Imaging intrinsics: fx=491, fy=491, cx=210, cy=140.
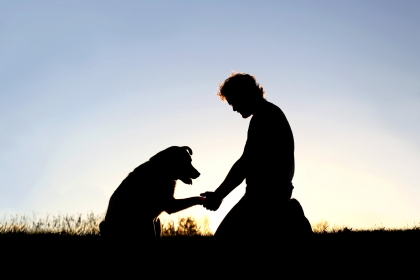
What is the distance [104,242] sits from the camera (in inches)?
259

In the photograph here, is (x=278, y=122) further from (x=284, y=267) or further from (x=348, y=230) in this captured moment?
(x=348, y=230)

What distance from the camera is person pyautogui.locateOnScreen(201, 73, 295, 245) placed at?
15.2 feet

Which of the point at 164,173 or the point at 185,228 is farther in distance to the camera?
the point at 185,228

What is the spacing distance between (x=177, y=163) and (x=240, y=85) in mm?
2932

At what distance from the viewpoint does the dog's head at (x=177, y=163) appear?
752 centimetres

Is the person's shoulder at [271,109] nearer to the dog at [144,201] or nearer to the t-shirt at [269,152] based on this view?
the t-shirt at [269,152]

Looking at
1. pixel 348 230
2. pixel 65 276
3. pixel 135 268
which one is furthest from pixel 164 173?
pixel 348 230

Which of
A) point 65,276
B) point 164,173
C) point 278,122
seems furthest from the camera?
point 164,173

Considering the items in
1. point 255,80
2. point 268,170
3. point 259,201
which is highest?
point 255,80

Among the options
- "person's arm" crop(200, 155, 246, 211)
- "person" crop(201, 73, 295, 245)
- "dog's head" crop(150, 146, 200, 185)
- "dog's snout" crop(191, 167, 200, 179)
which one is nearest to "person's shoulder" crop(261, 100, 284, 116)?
"person" crop(201, 73, 295, 245)

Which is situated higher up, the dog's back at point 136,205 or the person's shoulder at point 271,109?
the person's shoulder at point 271,109

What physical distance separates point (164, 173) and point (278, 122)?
9.41ft

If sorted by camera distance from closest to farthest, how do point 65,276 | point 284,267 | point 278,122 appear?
point 284,267
point 278,122
point 65,276

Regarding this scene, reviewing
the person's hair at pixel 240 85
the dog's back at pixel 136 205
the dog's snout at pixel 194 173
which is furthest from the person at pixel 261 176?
the dog's snout at pixel 194 173
